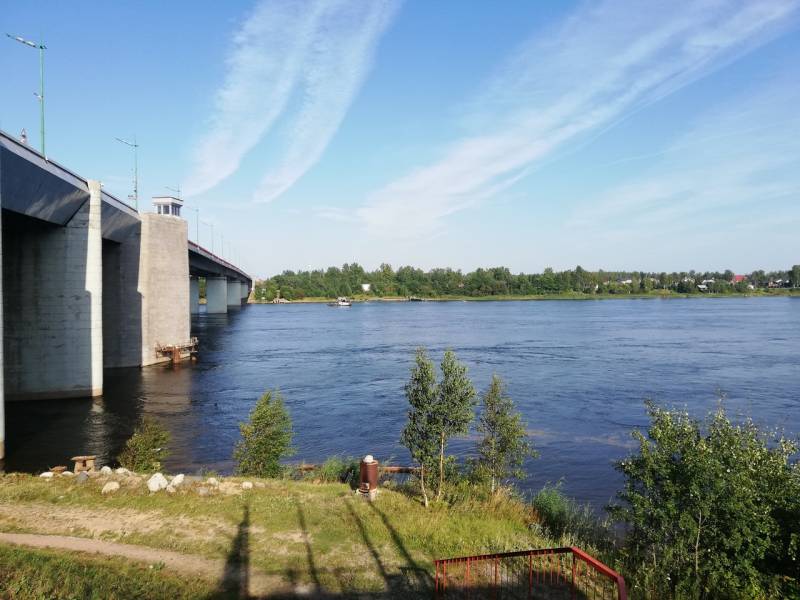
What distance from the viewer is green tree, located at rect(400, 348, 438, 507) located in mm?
18312

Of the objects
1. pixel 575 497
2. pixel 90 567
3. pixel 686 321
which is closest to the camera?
pixel 90 567

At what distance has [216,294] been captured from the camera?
483 ft

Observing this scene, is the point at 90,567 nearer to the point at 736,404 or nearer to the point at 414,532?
the point at 414,532

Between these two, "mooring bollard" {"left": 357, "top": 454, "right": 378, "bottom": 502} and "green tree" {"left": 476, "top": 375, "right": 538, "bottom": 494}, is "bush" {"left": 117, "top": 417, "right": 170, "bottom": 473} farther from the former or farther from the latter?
"green tree" {"left": 476, "top": 375, "right": 538, "bottom": 494}

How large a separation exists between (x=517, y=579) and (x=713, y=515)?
14.2 ft

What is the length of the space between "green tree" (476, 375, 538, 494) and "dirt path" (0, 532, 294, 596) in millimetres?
11035

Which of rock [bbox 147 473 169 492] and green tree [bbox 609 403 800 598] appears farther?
rock [bbox 147 473 169 492]

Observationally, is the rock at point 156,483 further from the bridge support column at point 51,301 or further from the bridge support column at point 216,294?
the bridge support column at point 216,294

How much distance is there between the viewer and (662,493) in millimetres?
13180

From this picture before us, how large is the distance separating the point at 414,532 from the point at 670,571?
231 inches

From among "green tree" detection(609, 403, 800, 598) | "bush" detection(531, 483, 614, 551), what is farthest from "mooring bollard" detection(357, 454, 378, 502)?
"green tree" detection(609, 403, 800, 598)

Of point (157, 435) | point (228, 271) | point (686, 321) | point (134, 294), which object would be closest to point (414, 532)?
point (157, 435)

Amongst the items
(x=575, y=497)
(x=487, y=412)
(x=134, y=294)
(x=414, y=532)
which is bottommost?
(x=575, y=497)

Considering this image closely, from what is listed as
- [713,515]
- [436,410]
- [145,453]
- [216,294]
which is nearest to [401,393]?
[145,453]
